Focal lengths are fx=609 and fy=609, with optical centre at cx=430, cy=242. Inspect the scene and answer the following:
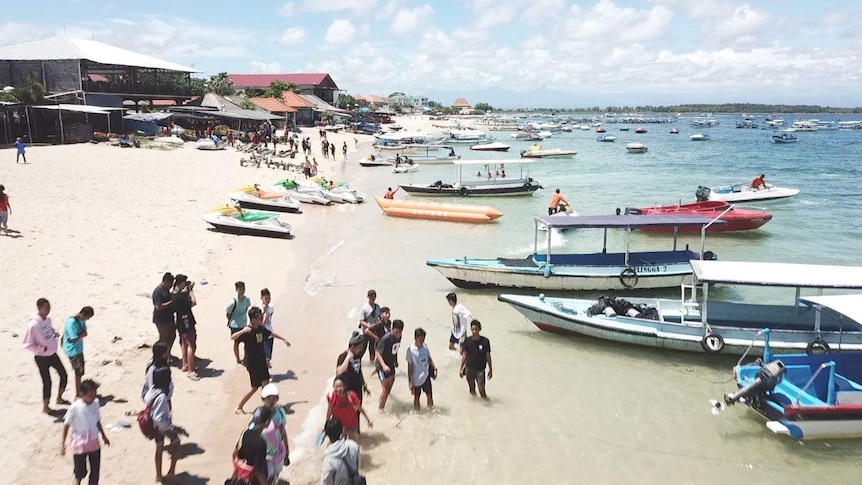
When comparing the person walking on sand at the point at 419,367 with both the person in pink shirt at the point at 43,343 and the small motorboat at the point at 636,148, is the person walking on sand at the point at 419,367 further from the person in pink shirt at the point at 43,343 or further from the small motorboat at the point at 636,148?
the small motorboat at the point at 636,148

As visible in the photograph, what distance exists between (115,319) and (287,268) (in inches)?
255

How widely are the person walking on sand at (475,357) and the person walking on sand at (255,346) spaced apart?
3.03 meters

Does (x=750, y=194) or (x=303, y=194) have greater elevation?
(x=303, y=194)

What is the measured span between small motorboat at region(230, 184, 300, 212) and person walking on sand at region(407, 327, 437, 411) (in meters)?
17.1

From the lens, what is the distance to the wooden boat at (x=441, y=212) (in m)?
26.1

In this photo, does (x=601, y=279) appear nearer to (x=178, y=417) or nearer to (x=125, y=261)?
(x=178, y=417)

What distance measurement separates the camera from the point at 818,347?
11.4 metres

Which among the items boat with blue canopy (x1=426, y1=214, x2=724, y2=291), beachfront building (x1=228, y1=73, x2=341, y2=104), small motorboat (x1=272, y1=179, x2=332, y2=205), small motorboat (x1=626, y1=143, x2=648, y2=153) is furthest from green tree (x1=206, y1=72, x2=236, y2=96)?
boat with blue canopy (x1=426, y1=214, x2=724, y2=291)

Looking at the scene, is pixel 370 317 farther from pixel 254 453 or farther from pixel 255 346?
pixel 254 453

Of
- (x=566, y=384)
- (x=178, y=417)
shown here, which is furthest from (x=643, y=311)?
(x=178, y=417)

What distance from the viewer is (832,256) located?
22.5 metres

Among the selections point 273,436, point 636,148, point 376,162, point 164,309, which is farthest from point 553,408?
point 636,148

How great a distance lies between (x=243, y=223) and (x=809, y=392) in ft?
55.7

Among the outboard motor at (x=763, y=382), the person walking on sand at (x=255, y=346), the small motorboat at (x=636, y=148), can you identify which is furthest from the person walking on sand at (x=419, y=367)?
the small motorboat at (x=636, y=148)
